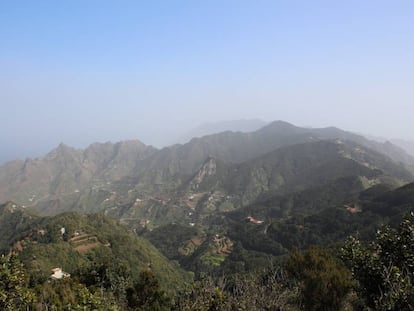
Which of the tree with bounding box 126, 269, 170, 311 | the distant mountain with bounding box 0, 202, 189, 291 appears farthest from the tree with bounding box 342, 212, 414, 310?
the distant mountain with bounding box 0, 202, 189, 291

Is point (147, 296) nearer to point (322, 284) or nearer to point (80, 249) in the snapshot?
point (322, 284)

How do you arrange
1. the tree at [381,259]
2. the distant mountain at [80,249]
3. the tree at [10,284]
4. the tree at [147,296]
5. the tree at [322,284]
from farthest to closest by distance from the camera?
the distant mountain at [80,249] → the tree at [147,296] → the tree at [322,284] → the tree at [10,284] → the tree at [381,259]

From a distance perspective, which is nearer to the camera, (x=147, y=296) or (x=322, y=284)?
(x=322, y=284)

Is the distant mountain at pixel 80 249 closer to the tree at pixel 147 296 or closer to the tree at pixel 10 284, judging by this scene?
the tree at pixel 147 296

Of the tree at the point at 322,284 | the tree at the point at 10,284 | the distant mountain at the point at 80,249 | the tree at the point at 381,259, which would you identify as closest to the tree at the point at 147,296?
the tree at the point at 322,284

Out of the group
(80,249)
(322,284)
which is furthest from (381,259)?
(80,249)

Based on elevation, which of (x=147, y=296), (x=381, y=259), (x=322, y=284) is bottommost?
(x=147, y=296)

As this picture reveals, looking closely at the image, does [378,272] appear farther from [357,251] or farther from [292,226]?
[292,226]

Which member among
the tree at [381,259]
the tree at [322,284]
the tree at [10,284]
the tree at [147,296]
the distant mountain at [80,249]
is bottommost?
the distant mountain at [80,249]

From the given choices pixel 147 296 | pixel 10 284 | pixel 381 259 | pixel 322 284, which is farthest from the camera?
pixel 147 296

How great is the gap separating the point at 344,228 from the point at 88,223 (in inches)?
4077

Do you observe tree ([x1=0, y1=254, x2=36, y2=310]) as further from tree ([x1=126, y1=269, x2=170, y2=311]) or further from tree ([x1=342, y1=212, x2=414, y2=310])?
tree ([x1=126, y1=269, x2=170, y2=311])

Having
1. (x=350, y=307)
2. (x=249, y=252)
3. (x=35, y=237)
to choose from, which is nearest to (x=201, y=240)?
(x=249, y=252)

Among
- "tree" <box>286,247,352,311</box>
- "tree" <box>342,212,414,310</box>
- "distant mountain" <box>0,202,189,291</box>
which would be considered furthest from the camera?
"distant mountain" <box>0,202,189,291</box>
